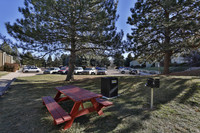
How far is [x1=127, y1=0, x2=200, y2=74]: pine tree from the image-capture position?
8430 mm

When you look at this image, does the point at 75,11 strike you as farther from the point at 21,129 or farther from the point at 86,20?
the point at 21,129

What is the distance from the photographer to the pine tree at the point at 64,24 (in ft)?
22.8

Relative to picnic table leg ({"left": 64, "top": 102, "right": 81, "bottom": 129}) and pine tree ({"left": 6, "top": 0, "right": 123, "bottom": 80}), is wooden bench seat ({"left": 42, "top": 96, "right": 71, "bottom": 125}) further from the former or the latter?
pine tree ({"left": 6, "top": 0, "right": 123, "bottom": 80})

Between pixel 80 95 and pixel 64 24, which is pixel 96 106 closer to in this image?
pixel 80 95

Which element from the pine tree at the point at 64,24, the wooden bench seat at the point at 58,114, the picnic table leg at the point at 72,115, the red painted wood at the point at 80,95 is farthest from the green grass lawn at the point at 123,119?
the pine tree at the point at 64,24

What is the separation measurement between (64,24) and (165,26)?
306 inches

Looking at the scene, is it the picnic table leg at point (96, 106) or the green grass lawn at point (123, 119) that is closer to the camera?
the green grass lawn at point (123, 119)

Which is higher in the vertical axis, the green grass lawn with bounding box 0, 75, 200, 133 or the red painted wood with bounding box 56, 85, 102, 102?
the red painted wood with bounding box 56, 85, 102, 102

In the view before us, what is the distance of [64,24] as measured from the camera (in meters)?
7.52

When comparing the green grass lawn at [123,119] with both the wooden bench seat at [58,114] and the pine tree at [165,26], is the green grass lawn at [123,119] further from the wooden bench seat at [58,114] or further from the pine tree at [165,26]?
the pine tree at [165,26]

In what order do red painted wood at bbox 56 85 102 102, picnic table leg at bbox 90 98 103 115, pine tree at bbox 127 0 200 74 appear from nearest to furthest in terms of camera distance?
red painted wood at bbox 56 85 102 102 → picnic table leg at bbox 90 98 103 115 → pine tree at bbox 127 0 200 74

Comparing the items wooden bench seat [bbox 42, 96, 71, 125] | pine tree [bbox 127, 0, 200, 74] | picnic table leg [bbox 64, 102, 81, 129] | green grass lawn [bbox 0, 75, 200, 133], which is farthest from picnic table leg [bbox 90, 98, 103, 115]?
pine tree [bbox 127, 0, 200, 74]

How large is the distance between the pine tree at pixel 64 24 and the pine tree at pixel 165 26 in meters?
2.95

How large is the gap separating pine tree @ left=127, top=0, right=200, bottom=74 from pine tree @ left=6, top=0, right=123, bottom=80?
2946 millimetres
